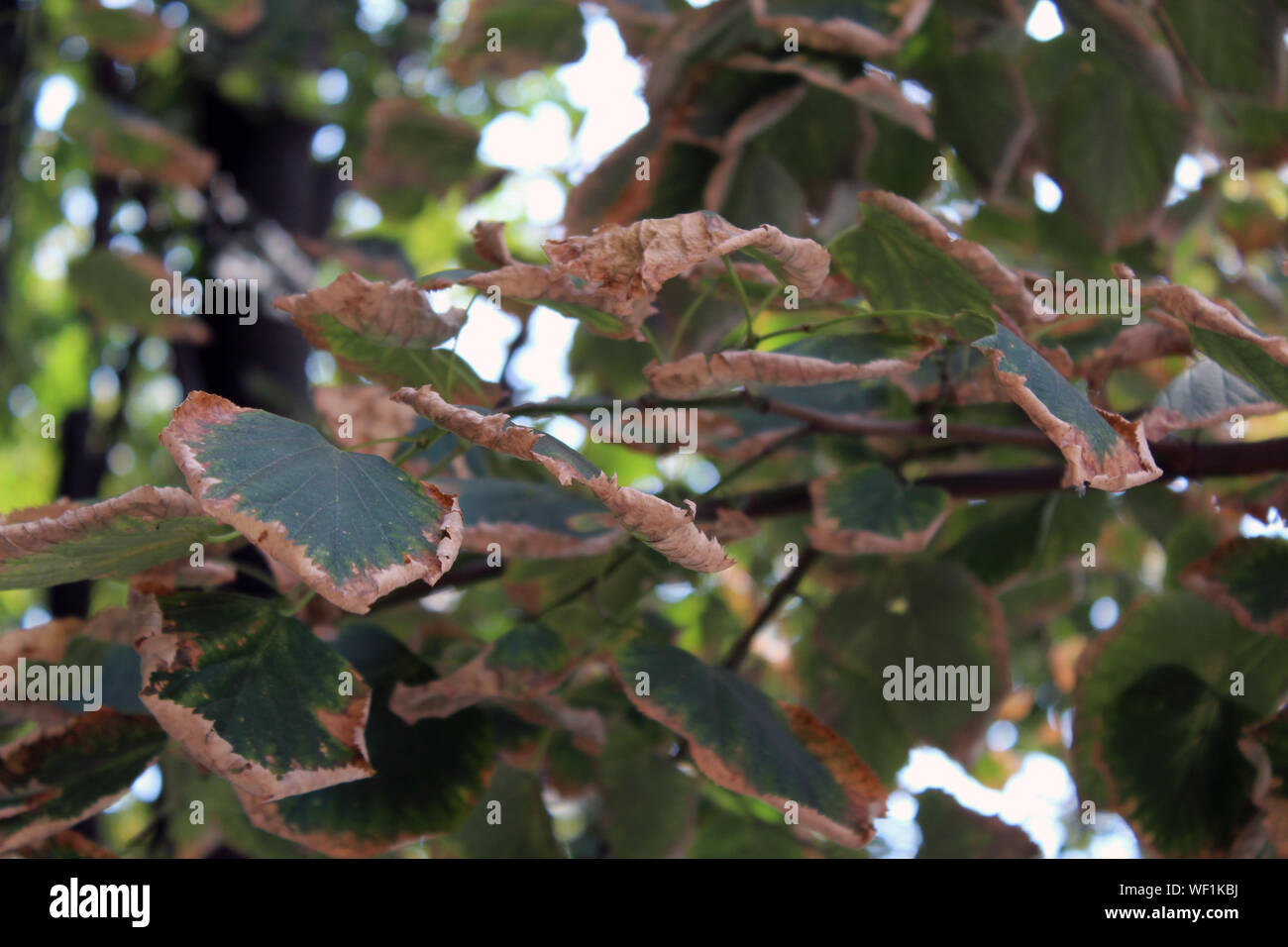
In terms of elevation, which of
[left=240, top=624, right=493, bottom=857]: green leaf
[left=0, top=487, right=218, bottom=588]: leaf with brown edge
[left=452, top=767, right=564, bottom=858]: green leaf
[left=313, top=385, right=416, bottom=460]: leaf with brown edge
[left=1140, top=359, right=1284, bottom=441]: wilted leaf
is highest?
[left=313, top=385, right=416, bottom=460]: leaf with brown edge

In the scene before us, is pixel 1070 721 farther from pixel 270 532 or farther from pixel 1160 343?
pixel 270 532

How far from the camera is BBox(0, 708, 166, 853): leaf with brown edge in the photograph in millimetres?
723

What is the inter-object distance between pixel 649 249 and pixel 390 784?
0.46m

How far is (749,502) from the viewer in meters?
1.01

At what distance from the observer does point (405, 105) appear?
1510mm

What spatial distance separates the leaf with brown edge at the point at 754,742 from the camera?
708mm

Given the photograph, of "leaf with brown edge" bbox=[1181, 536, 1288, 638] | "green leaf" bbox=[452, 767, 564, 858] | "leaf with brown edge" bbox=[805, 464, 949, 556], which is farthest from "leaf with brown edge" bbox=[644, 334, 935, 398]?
"green leaf" bbox=[452, 767, 564, 858]

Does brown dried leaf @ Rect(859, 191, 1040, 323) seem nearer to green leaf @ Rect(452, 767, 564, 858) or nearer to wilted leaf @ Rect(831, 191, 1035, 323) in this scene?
wilted leaf @ Rect(831, 191, 1035, 323)

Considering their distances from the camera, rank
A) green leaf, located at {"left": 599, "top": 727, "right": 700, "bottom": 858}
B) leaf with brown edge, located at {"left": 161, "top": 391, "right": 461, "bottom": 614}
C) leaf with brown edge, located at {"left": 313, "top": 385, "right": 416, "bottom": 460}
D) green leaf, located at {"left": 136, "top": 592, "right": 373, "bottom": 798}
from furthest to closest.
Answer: green leaf, located at {"left": 599, "top": 727, "right": 700, "bottom": 858}
leaf with brown edge, located at {"left": 313, "top": 385, "right": 416, "bottom": 460}
green leaf, located at {"left": 136, "top": 592, "right": 373, "bottom": 798}
leaf with brown edge, located at {"left": 161, "top": 391, "right": 461, "bottom": 614}

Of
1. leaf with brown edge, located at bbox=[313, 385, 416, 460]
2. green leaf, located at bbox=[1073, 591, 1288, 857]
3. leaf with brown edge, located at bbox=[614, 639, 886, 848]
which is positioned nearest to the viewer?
leaf with brown edge, located at bbox=[614, 639, 886, 848]

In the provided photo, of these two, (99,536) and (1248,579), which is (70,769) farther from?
(1248,579)

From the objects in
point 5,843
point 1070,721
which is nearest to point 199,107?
point 5,843

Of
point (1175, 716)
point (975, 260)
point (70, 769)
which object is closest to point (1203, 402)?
point (975, 260)

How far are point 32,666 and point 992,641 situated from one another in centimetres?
83
